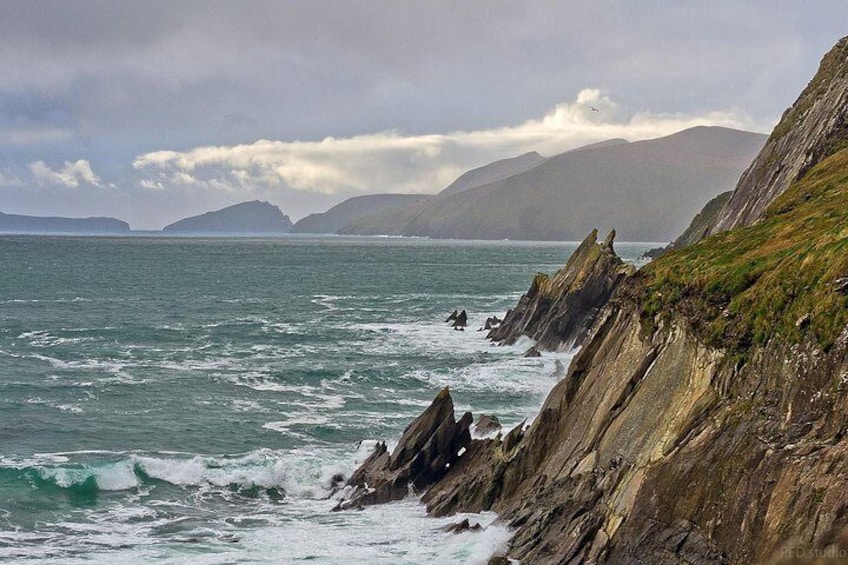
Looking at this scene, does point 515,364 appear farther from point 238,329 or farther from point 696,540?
point 696,540

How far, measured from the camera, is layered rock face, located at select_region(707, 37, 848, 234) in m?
49.5

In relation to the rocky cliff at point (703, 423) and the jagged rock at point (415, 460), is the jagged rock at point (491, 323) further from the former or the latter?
the rocky cliff at point (703, 423)

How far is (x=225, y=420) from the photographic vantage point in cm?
5256

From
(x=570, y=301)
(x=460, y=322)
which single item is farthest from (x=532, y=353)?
(x=460, y=322)

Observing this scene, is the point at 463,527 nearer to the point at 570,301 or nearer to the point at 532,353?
the point at 532,353

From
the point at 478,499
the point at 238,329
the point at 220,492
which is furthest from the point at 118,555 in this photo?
the point at 238,329

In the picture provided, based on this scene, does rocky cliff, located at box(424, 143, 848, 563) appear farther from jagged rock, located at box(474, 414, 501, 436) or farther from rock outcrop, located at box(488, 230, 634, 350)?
rock outcrop, located at box(488, 230, 634, 350)

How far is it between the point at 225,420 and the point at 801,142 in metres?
40.7

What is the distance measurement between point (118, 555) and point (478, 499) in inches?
552

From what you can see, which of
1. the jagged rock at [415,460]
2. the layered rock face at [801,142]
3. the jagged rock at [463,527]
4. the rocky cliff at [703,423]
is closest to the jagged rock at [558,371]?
the layered rock face at [801,142]

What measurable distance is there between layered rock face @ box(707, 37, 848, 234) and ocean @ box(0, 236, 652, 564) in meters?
19.1

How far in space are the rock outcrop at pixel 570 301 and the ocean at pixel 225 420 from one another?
2.83 metres

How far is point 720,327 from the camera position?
27.1 m

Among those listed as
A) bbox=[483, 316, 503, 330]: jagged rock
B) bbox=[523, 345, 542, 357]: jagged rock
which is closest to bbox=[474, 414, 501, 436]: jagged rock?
bbox=[523, 345, 542, 357]: jagged rock
